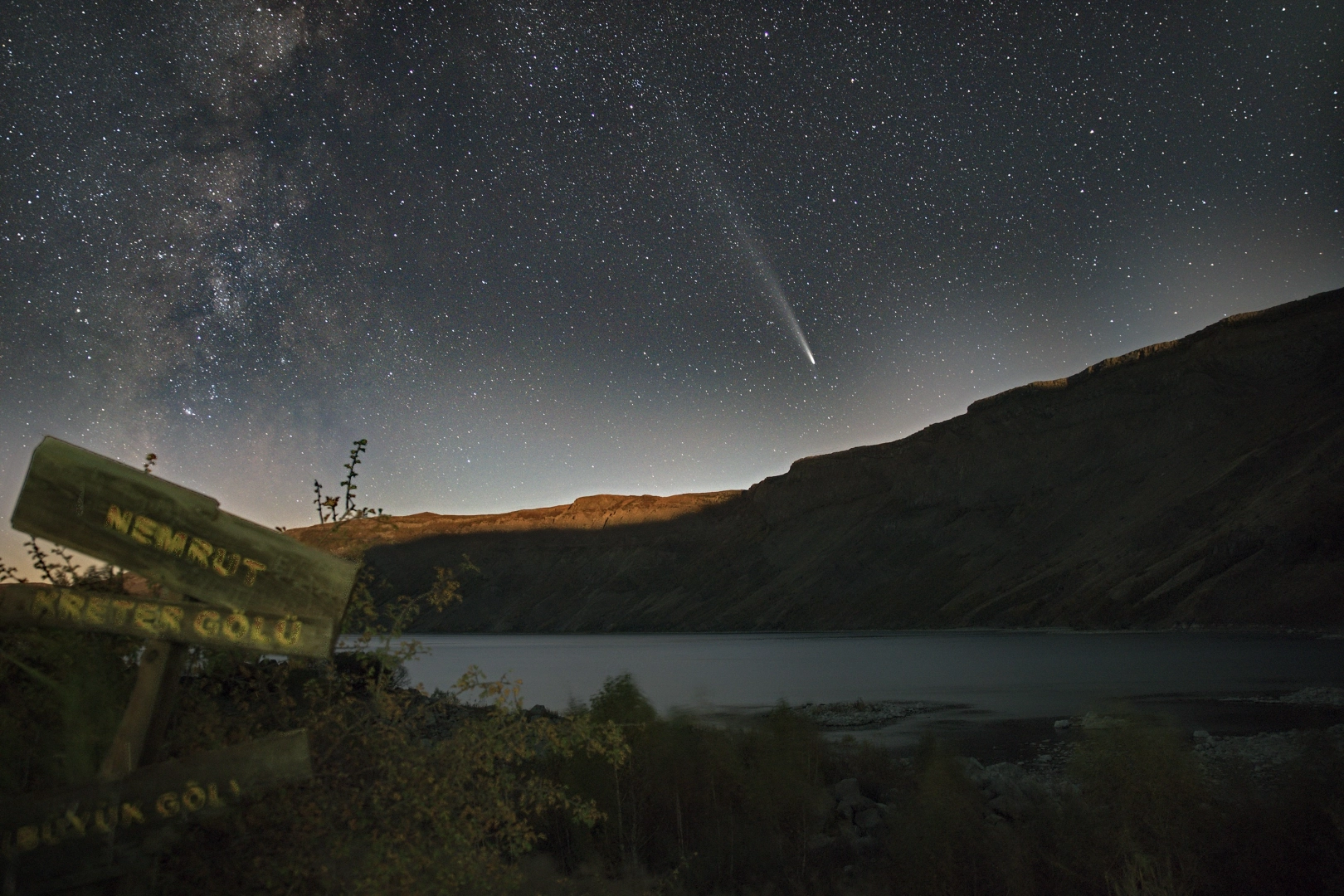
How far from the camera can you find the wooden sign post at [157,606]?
105 inches

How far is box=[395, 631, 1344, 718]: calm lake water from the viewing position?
38.0 metres

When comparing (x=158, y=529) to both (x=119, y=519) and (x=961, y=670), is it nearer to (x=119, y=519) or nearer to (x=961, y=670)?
(x=119, y=519)

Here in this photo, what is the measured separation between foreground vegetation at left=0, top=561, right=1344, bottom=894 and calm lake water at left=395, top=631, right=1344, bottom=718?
575 centimetres

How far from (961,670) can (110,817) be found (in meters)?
58.8

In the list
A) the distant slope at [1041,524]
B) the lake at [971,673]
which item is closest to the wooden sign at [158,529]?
the lake at [971,673]

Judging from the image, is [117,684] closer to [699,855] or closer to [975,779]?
[699,855]

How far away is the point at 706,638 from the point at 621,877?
4508 inches

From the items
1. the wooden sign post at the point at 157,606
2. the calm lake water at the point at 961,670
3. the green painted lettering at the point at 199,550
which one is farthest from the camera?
the calm lake water at the point at 961,670

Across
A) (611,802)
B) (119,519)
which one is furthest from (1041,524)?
(119,519)

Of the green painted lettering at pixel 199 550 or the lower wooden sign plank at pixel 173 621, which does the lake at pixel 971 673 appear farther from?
the green painted lettering at pixel 199 550

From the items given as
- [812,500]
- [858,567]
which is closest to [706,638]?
[858,567]

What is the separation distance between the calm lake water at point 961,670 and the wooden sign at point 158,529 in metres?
13.4

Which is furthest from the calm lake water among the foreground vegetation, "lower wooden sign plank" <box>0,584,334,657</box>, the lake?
"lower wooden sign plank" <box>0,584,334,657</box>

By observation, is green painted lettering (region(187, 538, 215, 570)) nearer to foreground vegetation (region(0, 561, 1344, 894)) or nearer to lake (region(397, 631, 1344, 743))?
foreground vegetation (region(0, 561, 1344, 894))
